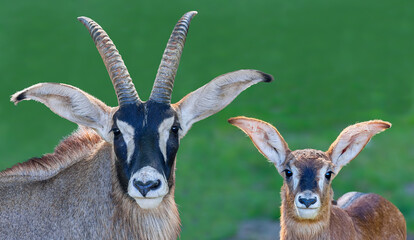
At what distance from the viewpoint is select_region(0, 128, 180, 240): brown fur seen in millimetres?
7418

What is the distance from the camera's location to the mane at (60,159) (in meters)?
7.67

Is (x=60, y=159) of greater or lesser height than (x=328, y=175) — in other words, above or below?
above

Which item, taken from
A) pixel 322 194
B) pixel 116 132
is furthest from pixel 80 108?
pixel 322 194

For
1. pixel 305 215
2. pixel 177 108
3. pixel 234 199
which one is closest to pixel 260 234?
pixel 234 199

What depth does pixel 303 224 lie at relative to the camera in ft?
28.4

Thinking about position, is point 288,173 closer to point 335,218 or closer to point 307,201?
point 307,201

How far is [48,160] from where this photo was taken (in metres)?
7.76

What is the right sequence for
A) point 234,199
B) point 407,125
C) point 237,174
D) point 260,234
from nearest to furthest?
point 260,234 < point 234,199 < point 237,174 < point 407,125

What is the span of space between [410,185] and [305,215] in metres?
7.28

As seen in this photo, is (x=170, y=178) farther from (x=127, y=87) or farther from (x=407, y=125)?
(x=407, y=125)

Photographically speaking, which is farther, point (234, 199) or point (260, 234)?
point (234, 199)

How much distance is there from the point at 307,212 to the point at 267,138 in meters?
1.23

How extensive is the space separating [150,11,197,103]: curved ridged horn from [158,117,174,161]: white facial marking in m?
0.25

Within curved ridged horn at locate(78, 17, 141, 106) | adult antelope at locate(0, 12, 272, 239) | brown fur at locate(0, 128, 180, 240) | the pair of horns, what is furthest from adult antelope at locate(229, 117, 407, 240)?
curved ridged horn at locate(78, 17, 141, 106)
